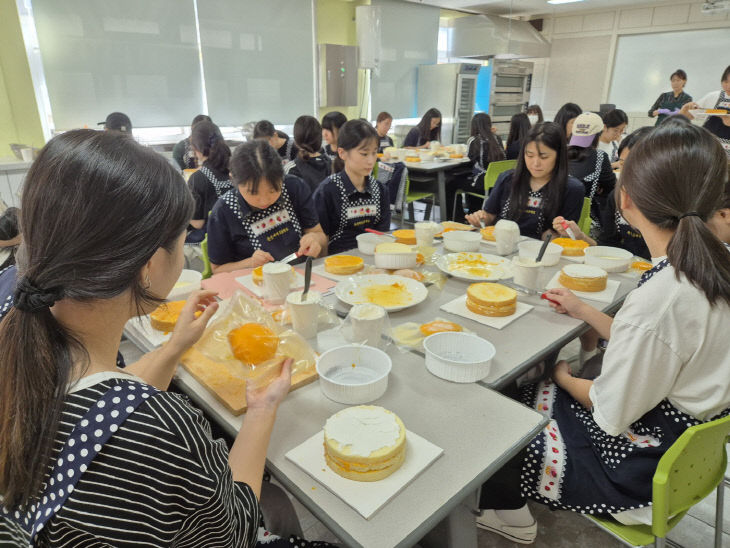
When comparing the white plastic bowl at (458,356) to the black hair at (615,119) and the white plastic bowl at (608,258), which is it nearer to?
the white plastic bowl at (608,258)

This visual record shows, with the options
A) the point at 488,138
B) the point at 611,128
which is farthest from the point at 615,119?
the point at 488,138

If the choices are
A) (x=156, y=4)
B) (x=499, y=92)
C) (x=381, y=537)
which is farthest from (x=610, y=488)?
(x=499, y=92)

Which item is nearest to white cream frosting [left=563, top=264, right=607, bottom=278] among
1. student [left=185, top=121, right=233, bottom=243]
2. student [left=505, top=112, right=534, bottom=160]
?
student [left=185, top=121, right=233, bottom=243]

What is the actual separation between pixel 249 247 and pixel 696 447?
1819mm

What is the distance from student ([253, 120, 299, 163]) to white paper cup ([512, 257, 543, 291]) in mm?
Answer: 2836

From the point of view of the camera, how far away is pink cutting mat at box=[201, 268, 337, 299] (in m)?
1.62

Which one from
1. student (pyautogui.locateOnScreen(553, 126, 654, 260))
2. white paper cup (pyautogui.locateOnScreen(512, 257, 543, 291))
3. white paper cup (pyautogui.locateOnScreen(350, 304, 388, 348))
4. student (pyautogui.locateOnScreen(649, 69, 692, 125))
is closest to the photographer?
white paper cup (pyautogui.locateOnScreen(350, 304, 388, 348))

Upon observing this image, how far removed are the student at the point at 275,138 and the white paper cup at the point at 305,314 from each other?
9.49 feet

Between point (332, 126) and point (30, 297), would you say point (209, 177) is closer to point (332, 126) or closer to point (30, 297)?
point (332, 126)

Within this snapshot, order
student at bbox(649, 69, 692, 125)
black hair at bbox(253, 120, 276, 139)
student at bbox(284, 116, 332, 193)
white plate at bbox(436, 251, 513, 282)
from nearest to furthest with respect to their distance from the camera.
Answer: white plate at bbox(436, 251, 513, 282) → student at bbox(284, 116, 332, 193) → black hair at bbox(253, 120, 276, 139) → student at bbox(649, 69, 692, 125)

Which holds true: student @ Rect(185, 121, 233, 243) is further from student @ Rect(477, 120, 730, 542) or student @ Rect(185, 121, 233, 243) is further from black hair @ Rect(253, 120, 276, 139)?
student @ Rect(477, 120, 730, 542)

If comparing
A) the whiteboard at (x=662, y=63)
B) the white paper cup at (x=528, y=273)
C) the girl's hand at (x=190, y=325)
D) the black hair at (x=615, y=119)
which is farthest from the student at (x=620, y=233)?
the whiteboard at (x=662, y=63)

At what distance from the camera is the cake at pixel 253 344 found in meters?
1.07

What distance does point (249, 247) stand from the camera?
2176mm
